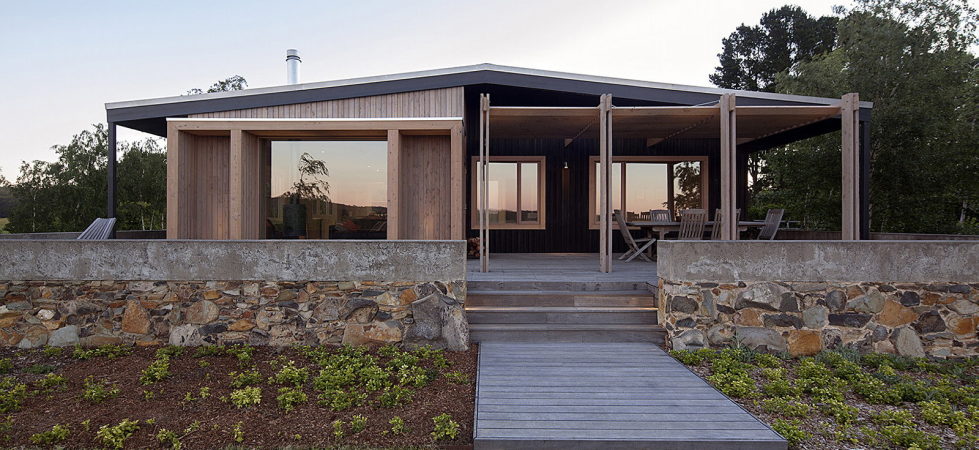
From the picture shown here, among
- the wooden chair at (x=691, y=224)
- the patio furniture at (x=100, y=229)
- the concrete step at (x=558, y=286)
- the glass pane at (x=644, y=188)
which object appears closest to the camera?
the concrete step at (x=558, y=286)

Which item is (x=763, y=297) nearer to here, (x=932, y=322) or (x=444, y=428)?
(x=932, y=322)

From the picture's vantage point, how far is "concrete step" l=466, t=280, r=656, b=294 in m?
4.75

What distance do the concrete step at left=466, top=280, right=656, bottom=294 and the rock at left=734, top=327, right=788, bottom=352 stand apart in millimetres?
948

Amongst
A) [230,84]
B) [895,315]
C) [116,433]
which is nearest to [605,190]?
[895,315]

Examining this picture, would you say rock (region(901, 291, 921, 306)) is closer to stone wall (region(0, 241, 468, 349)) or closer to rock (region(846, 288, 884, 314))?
rock (region(846, 288, 884, 314))

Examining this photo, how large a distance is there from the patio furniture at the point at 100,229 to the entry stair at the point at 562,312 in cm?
502

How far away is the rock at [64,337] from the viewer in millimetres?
4051

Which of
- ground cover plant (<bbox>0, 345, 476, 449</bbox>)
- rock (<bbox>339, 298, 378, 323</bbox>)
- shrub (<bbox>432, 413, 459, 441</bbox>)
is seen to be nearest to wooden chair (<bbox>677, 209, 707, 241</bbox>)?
ground cover plant (<bbox>0, 345, 476, 449</bbox>)

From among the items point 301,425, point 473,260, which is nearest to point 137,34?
point 473,260

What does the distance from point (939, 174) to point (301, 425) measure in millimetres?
12131

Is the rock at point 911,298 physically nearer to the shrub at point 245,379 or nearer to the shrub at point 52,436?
the shrub at point 245,379

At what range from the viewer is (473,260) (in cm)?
744

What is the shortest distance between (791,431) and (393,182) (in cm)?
515

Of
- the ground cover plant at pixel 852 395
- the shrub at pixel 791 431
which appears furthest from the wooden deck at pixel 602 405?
the ground cover plant at pixel 852 395
